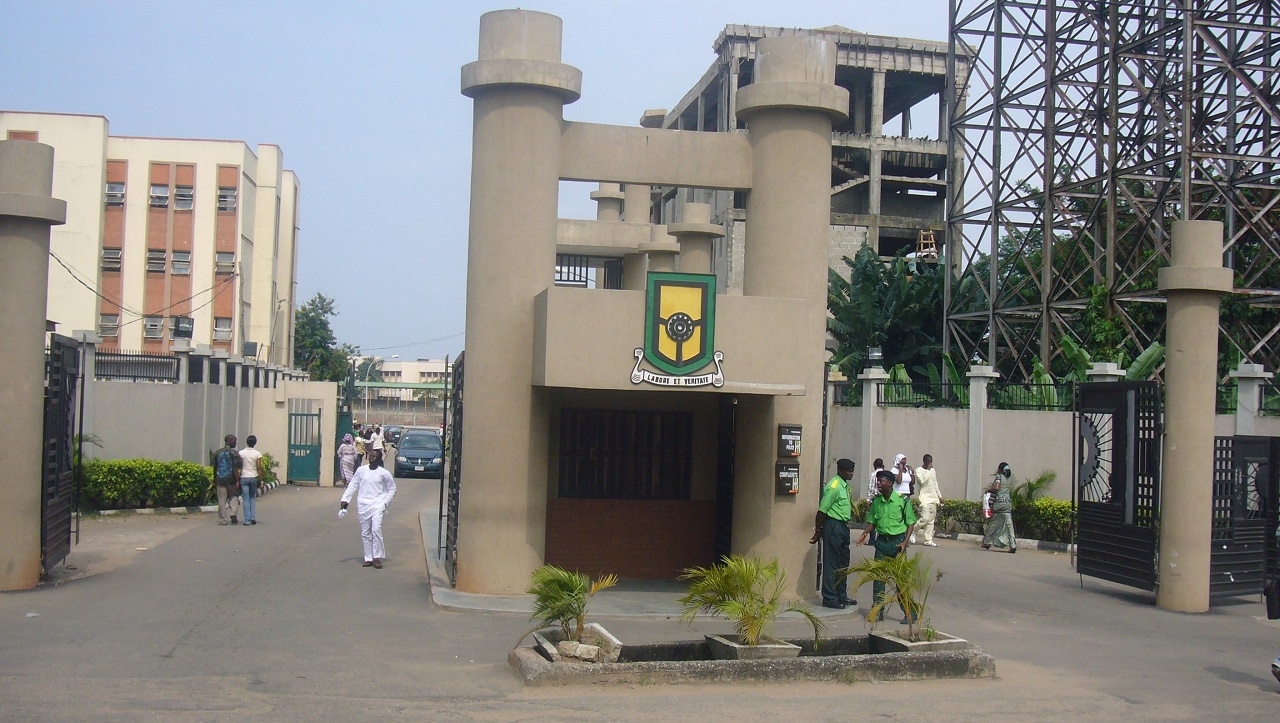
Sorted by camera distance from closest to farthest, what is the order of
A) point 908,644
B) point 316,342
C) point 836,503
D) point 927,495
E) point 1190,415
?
point 908,644, point 836,503, point 1190,415, point 927,495, point 316,342

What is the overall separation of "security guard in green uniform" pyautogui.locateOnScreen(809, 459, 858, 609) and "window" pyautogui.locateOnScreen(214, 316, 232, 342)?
39988 millimetres

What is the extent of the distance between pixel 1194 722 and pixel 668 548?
23.8ft

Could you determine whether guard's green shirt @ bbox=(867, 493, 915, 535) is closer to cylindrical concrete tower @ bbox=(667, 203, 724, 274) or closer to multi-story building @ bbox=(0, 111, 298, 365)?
cylindrical concrete tower @ bbox=(667, 203, 724, 274)

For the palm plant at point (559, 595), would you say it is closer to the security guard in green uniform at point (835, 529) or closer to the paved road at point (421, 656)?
the paved road at point (421, 656)

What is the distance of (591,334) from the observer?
12141mm

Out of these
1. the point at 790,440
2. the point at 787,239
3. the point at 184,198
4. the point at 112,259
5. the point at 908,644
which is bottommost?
the point at 908,644

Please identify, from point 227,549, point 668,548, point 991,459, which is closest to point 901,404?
point 991,459

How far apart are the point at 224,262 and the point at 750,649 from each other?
141 ft

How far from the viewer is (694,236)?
22609 millimetres

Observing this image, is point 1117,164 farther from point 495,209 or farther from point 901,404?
point 495,209

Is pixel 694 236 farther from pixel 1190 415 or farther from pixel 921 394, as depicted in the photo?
pixel 1190 415

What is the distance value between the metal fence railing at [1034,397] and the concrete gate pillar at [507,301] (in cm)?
1341

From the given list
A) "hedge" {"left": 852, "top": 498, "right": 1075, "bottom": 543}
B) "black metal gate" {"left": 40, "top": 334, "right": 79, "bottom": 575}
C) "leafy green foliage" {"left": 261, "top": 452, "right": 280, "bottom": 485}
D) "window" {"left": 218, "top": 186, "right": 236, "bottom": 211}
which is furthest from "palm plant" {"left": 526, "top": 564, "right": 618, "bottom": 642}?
"window" {"left": 218, "top": 186, "right": 236, "bottom": 211}

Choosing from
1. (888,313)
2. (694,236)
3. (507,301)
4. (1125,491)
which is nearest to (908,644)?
(507,301)
